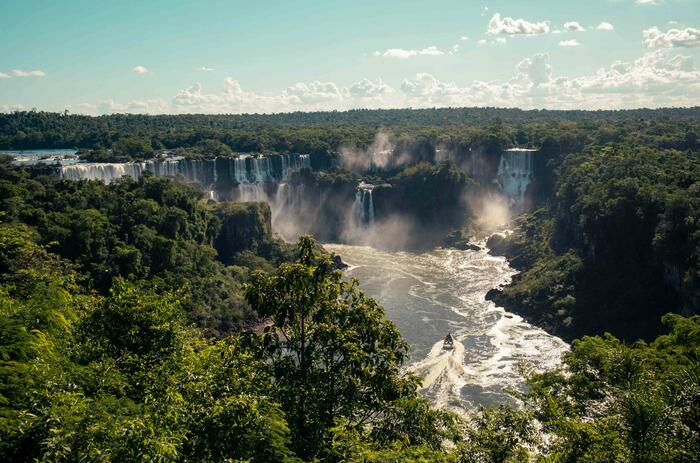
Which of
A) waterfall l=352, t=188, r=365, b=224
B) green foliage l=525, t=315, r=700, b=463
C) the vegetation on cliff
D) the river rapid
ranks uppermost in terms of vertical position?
the vegetation on cliff

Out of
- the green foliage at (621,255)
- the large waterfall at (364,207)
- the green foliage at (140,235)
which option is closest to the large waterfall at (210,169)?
the green foliage at (140,235)

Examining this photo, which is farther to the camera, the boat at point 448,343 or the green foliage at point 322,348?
the boat at point 448,343

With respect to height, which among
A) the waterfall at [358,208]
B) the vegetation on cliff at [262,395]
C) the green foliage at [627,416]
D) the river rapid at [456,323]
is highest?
the vegetation on cliff at [262,395]

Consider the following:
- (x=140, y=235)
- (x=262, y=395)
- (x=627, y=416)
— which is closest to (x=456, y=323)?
(x=140, y=235)

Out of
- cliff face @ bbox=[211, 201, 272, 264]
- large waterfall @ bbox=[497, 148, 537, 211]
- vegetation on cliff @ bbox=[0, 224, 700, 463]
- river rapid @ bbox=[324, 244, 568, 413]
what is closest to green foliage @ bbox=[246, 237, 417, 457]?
vegetation on cliff @ bbox=[0, 224, 700, 463]

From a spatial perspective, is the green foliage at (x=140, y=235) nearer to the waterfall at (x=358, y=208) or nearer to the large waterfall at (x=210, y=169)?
the large waterfall at (x=210, y=169)

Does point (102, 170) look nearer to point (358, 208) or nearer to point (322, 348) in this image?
point (358, 208)

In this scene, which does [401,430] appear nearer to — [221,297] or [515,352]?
[515,352]

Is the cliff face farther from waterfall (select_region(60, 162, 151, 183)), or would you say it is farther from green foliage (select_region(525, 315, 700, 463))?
green foliage (select_region(525, 315, 700, 463))
